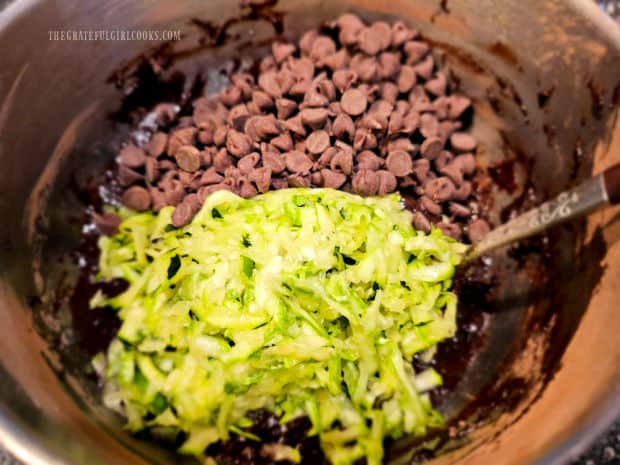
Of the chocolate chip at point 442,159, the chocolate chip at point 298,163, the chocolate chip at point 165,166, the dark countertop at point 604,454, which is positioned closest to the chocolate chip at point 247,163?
the chocolate chip at point 298,163

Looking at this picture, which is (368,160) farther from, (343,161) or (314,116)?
(314,116)

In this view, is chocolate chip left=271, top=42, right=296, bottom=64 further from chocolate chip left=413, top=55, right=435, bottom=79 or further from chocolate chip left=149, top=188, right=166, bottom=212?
chocolate chip left=149, top=188, right=166, bottom=212

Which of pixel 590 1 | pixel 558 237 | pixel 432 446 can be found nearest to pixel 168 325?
pixel 432 446

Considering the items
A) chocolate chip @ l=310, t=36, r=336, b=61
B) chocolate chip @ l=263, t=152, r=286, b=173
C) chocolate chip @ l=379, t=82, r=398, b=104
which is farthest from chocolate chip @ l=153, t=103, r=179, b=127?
chocolate chip @ l=379, t=82, r=398, b=104

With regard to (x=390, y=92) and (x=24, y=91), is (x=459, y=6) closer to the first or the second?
(x=390, y=92)

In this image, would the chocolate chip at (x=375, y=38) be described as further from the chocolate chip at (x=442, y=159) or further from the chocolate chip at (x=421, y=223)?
the chocolate chip at (x=421, y=223)

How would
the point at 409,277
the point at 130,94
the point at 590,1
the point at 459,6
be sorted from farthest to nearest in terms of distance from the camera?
the point at 130,94, the point at 459,6, the point at 409,277, the point at 590,1
